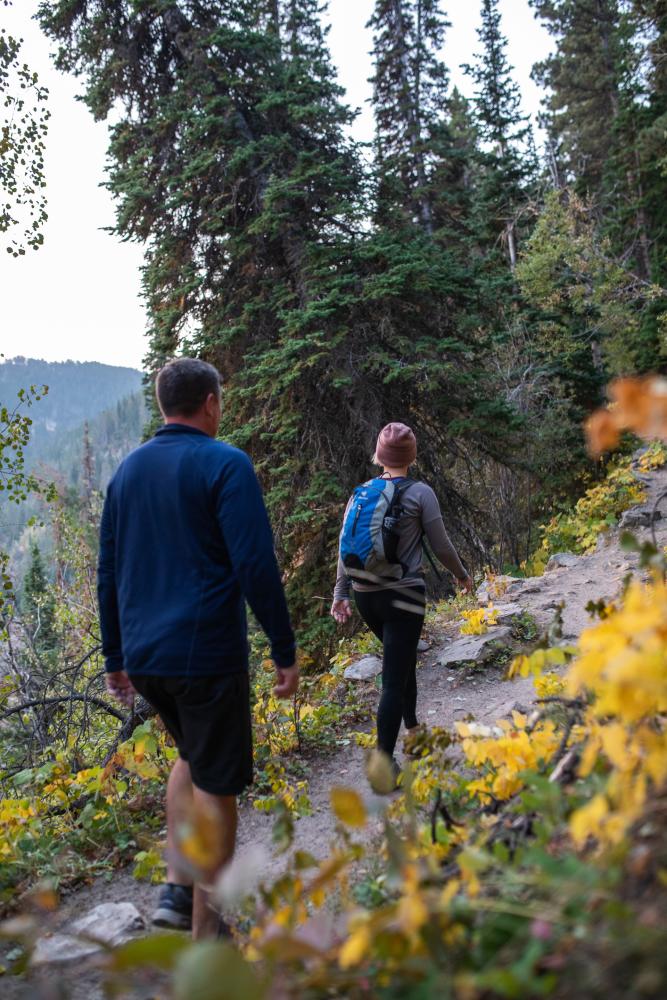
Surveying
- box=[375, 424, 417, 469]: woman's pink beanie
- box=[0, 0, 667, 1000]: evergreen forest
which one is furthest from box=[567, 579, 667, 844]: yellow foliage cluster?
box=[375, 424, 417, 469]: woman's pink beanie

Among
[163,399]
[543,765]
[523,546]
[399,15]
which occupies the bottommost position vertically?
[523,546]

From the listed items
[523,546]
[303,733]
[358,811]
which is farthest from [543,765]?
[523,546]

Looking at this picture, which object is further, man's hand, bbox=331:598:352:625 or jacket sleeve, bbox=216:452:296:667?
man's hand, bbox=331:598:352:625

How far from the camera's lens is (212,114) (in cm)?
1033

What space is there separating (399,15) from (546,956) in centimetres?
2654

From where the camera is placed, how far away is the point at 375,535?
12.4 feet

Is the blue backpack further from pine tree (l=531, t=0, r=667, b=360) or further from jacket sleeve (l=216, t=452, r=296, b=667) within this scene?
pine tree (l=531, t=0, r=667, b=360)

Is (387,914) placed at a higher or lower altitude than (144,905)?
higher

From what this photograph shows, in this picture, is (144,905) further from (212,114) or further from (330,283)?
(212,114)

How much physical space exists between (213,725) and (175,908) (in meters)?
0.72

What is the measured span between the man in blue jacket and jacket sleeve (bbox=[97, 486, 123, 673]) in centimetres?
20

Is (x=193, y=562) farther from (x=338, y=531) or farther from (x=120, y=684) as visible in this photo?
(x=338, y=531)

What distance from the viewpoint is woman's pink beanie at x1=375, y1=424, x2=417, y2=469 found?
3.96 meters

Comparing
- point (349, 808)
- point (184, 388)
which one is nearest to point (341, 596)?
point (184, 388)
